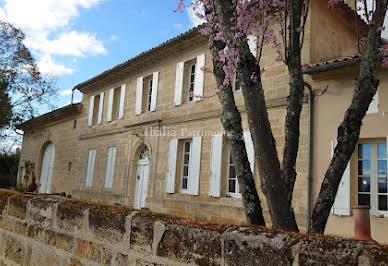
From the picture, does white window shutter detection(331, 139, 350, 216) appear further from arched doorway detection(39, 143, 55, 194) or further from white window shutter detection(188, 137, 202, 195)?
arched doorway detection(39, 143, 55, 194)

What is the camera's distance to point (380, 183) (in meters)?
7.00

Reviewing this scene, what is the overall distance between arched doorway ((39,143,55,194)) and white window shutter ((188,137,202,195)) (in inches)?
444

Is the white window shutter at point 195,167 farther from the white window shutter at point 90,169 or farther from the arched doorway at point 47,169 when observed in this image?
the arched doorway at point 47,169

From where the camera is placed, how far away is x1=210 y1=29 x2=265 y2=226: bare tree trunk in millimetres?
2602

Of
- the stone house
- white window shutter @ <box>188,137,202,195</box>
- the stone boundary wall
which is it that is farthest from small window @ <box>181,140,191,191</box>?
the stone boundary wall

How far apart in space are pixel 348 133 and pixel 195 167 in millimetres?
7980

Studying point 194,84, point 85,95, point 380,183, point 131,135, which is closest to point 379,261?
point 380,183

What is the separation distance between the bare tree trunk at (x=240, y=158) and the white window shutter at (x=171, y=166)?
27.1ft

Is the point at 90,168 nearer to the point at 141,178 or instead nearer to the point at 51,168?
the point at 141,178

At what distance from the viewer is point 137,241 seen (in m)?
1.98

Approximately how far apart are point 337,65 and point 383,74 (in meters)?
0.85

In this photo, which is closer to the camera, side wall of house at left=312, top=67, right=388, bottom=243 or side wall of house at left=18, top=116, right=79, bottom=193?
side wall of house at left=312, top=67, right=388, bottom=243

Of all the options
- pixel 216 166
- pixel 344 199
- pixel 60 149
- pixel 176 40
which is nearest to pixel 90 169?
pixel 60 149

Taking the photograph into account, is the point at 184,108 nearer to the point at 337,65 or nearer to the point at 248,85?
the point at 337,65
